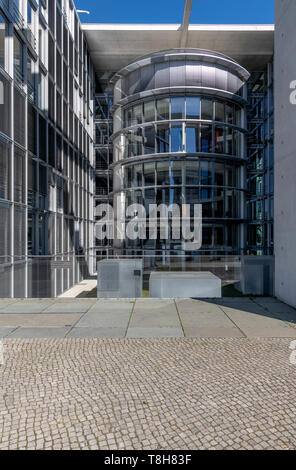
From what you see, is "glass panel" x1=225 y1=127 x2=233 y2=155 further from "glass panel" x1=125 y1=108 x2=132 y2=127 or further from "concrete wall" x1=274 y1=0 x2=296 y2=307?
"concrete wall" x1=274 y1=0 x2=296 y2=307

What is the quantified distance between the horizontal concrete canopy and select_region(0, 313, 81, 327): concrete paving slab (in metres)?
27.2

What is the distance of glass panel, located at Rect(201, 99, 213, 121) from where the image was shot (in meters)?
21.1

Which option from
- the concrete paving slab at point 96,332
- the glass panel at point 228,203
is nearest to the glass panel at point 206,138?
the glass panel at point 228,203

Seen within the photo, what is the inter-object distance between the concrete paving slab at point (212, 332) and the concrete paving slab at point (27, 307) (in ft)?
15.3

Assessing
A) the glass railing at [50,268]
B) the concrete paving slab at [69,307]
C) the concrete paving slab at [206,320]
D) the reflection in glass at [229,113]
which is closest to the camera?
the concrete paving slab at [206,320]

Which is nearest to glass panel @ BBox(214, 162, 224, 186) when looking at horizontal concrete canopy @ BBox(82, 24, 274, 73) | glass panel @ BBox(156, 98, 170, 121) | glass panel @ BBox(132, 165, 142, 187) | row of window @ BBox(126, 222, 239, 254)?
row of window @ BBox(126, 222, 239, 254)

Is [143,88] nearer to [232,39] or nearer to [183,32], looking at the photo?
[183,32]

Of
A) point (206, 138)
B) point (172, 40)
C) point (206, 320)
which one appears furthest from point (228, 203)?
point (172, 40)

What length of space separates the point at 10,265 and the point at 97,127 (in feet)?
77.4

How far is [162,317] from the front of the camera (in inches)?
322

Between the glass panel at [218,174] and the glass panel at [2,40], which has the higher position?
the glass panel at [2,40]

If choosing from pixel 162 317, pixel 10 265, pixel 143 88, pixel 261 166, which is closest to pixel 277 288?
pixel 162 317

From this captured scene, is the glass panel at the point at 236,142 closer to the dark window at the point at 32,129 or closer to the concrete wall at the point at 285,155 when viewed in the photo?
the concrete wall at the point at 285,155

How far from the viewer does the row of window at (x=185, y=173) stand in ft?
68.3
